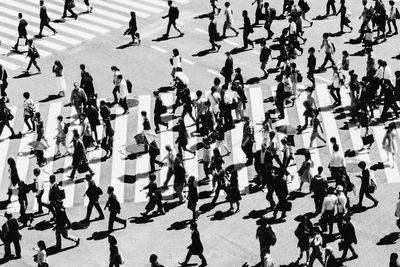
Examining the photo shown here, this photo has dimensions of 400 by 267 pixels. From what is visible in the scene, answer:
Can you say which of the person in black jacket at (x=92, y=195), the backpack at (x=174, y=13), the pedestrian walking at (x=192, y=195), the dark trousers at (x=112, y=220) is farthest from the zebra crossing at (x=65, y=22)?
the pedestrian walking at (x=192, y=195)

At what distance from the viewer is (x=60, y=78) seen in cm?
3588

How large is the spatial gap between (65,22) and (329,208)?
2220 centimetres

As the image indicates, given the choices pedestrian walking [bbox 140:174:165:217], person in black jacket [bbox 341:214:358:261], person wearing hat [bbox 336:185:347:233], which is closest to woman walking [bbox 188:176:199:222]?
pedestrian walking [bbox 140:174:165:217]

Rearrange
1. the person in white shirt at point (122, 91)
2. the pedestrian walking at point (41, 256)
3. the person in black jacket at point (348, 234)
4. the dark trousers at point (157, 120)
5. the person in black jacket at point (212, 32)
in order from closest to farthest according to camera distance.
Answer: the person in black jacket at point (348, 234) < the pedestrian walking at point (41, 256) < the dark trousers at point (157, 120) < the person in white shirt at point (122, 91) < the person in black jacket at point (212, 32)

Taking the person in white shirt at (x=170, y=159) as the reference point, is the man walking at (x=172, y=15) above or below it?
above

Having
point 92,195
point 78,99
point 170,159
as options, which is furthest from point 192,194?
point 78,99

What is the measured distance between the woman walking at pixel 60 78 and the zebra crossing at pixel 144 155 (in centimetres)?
71

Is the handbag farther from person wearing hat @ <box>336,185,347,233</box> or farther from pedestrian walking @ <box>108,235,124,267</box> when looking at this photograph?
pedestrian walking @ <box>108,235,124,267</box>

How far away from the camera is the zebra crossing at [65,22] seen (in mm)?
40906

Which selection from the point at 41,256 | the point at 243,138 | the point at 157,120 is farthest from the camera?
the point at 157,120

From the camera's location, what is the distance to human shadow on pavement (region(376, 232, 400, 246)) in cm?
2575

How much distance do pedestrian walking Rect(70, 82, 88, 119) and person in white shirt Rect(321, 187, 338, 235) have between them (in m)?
11.8

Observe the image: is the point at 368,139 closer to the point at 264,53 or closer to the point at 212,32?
the point at 264,53

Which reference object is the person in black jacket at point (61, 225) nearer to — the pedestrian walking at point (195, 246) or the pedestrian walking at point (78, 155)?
the pedestrian walking at point (78, 155)
